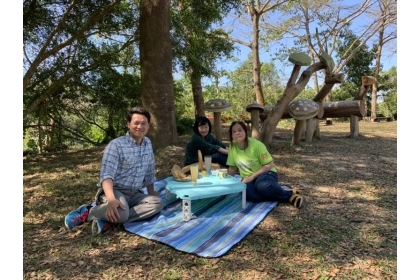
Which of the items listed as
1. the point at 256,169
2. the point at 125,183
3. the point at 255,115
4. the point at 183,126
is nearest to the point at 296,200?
the point at 256,169

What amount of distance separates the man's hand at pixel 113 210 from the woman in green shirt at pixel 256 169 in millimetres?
1334

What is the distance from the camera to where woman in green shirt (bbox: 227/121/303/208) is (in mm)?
3211

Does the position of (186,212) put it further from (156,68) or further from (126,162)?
(156,68)

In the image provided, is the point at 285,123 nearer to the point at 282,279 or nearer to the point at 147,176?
the point at 147,176

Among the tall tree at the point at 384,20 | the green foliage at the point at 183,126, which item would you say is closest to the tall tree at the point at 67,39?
the green foliage at the point at 183,126

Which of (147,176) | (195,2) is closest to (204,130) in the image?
(147,176)

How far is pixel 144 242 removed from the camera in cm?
246

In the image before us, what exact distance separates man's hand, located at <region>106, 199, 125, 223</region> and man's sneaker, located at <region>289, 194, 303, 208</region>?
1.69m

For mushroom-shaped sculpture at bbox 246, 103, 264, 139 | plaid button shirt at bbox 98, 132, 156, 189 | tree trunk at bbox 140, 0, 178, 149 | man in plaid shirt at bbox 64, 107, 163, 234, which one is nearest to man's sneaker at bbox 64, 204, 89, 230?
man in plaid shirt at bbox 64, 107, 163, 234

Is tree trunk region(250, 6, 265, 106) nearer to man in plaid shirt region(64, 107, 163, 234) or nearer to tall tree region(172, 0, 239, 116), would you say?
tall tree region(172, 0, 239, 116)

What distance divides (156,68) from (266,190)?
3357mm

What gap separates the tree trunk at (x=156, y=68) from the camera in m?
5.57

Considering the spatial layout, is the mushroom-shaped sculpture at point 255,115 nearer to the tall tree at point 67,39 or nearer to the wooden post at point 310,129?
the wooden post at point 310,129
